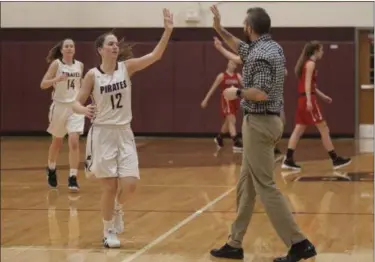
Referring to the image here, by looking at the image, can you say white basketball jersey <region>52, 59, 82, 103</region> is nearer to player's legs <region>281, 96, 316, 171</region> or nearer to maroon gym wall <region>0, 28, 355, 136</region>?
player's legs <region>281, 96, 316, 171</region>

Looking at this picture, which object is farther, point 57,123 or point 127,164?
point 57,123

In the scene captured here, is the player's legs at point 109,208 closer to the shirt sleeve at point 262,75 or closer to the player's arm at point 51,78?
the shirt sleeve at point 262,75

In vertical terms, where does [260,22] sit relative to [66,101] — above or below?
above

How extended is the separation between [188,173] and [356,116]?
309 inches

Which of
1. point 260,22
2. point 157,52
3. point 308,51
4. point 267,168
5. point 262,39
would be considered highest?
point 260,22

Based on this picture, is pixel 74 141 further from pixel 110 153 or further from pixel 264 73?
pixel 264 73

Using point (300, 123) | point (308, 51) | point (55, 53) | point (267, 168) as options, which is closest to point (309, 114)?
point (300, 123)

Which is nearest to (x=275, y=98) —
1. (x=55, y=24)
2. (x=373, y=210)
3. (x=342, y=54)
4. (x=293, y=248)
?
(x=293, y=248)

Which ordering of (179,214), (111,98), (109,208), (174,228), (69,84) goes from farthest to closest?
(69,84), (179,214), (174,228), (109,208), (111,98)

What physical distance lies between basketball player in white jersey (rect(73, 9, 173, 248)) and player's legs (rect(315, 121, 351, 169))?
5.57m

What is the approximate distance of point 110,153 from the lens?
20.8ft

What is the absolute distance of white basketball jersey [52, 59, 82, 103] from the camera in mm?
9609

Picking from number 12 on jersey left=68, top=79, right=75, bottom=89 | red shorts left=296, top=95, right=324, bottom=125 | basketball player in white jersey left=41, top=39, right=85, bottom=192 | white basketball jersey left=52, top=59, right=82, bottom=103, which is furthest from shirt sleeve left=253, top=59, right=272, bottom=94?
red shorts left=296, top=95, right=324, bottom=125

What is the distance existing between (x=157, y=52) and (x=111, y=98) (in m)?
0.54
